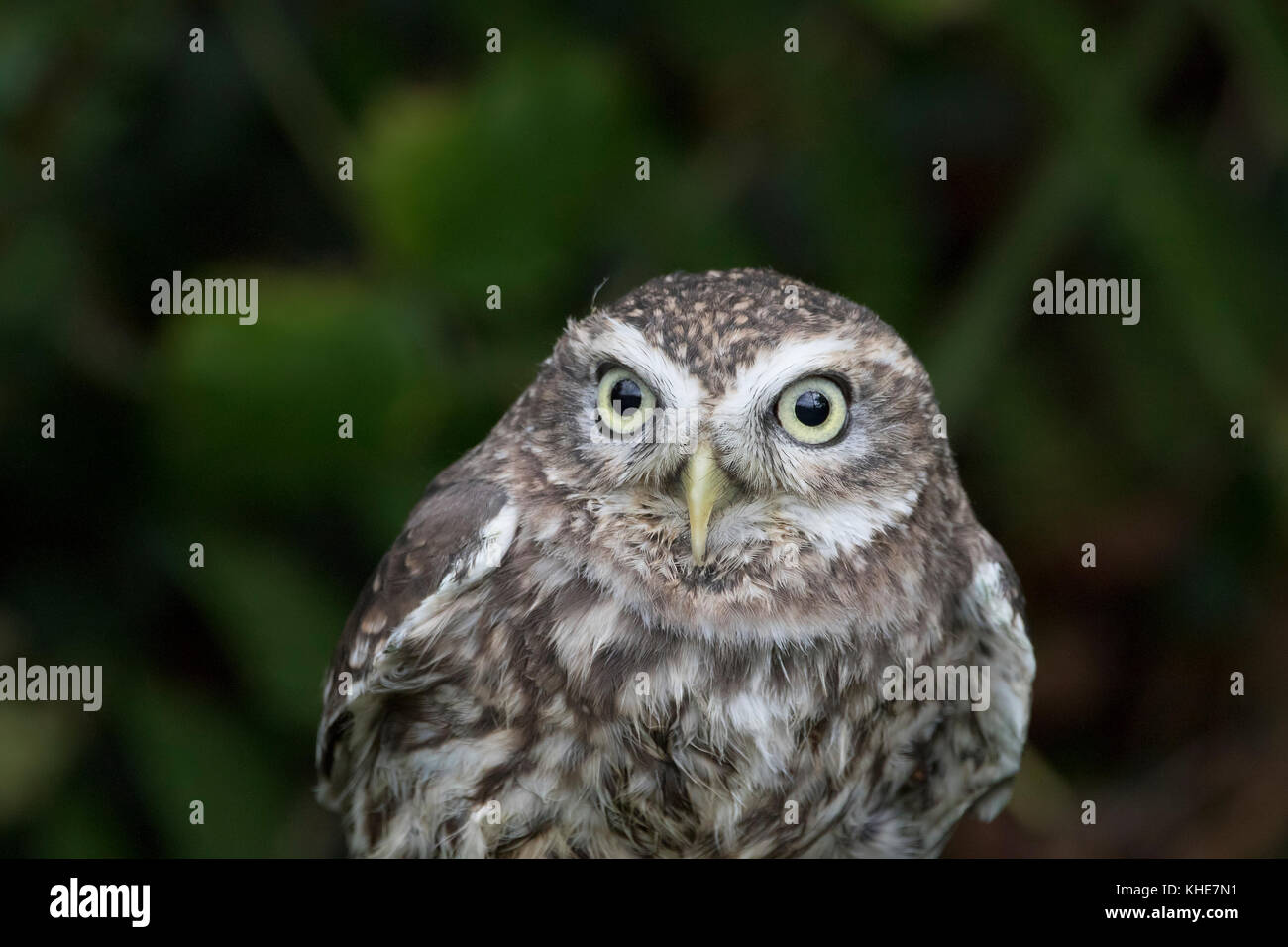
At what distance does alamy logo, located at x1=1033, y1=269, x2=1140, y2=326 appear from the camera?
4320 mm

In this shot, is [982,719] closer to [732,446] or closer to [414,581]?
[732,446]

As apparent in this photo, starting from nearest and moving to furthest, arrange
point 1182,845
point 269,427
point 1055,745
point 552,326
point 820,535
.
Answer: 1. point 820,535
2. point 269,427
3. point 552,326
4. point 1182,845
5. point 1055,745

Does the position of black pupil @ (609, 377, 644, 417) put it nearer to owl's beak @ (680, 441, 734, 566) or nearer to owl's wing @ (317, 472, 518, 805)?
owl's beak @ (680, 441, 734, 566)

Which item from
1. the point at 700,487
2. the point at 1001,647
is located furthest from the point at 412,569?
the point at 1001,647

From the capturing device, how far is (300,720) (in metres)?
3.71

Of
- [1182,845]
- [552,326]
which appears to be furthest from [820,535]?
[1182,845]

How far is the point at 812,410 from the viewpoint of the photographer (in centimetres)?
254

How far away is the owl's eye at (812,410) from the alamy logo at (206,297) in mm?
1544

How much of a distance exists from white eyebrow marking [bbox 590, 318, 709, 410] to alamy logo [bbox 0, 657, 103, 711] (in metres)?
2.20

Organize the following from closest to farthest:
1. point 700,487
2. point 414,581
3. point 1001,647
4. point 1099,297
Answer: point 700,487
point 414,581
point 1001,647
point 1099,297

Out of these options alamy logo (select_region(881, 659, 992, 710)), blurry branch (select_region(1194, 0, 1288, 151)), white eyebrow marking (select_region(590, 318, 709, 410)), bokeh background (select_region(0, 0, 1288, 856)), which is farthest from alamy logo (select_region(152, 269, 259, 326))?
blurry branch (select_region(1194, 0, 1288, 151))

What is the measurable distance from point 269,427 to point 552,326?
844 mm

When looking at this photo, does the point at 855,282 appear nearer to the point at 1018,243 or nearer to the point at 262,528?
the point at 1018,243

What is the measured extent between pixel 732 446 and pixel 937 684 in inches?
30.3
